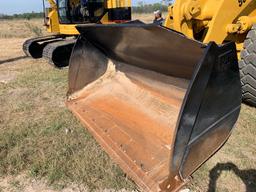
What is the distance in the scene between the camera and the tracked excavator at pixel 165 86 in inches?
72.9

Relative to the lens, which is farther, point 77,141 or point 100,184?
point 77,141

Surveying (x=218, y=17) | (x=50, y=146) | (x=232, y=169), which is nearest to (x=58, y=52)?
(x=50, y=146)

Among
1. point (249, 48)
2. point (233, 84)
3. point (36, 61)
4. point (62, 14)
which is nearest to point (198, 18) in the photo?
point (249, 48)

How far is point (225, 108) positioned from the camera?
2105 mm

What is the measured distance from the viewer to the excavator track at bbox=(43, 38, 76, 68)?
6.25 metres

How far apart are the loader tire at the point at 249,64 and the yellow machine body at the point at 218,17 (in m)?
0.12

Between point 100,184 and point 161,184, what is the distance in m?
0.81

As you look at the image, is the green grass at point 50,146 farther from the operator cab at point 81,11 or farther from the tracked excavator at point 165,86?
the operator cab at point 81,11

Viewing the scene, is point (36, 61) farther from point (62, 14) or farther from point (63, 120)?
point (63, 120)

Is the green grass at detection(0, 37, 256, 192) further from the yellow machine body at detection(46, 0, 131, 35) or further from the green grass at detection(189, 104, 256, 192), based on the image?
the yellow machine body at detection(46, 0, 131, 35)

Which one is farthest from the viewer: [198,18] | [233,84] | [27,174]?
[198,18]

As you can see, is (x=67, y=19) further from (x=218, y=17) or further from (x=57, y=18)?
(x=218, y=17)

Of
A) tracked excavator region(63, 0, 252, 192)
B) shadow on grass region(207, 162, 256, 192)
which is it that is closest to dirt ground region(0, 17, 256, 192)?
shadow on grass region(207, 162, 256, 192)

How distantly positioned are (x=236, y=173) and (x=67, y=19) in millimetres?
5297
